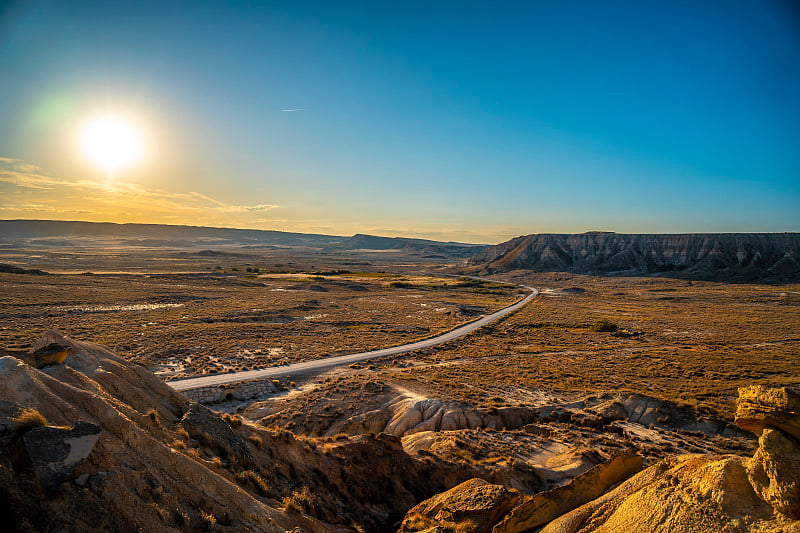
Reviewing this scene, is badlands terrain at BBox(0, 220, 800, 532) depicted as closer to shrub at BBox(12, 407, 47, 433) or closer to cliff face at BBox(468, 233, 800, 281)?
shrub at BBox(12, 407, 47, 433)

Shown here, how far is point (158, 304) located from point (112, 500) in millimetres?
60028

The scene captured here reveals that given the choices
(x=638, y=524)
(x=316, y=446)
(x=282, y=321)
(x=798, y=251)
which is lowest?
(x=282, y=321)

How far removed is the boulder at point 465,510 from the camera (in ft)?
29.3

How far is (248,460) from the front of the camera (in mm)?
10859

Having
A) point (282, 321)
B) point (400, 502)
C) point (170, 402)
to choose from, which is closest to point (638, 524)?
point (400, 502)

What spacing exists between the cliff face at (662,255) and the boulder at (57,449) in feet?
467

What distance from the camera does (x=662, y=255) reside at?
129875mm

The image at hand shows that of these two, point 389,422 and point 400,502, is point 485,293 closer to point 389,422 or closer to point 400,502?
point 389,422

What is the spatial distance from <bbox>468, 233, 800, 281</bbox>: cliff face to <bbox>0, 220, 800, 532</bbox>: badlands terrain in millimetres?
77206

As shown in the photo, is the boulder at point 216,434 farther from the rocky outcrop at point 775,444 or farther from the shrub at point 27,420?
the rocky outcrop at point 775,444

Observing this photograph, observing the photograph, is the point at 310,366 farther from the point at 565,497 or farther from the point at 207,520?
the point at 565,497

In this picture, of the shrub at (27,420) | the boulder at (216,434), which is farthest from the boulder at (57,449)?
the boulder at (216,434)

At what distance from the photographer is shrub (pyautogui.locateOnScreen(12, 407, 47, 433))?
6.30 meters

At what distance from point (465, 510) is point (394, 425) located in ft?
33.7
